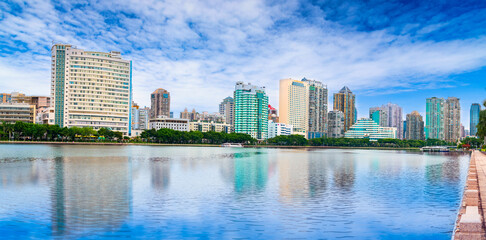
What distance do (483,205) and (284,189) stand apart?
17.7 meters

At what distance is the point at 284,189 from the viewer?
34406 mm

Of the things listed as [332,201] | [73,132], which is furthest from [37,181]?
[73,132]

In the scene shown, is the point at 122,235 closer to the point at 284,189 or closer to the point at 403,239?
the point at 403,239

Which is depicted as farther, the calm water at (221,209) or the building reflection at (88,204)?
the building reflection at (88,204)

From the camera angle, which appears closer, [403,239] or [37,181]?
[403,239]

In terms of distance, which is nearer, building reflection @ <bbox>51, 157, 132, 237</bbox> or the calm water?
the calm water

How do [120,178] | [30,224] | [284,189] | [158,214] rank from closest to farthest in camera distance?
[30,224] → [158,214] → [284,189] → [120,178]

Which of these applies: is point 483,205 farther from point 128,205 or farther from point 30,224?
point 30,224

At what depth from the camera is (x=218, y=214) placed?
2364 cm

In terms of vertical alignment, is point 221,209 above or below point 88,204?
below

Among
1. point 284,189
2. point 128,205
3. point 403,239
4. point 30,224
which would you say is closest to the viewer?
point 403,239

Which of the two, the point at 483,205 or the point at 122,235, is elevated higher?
the point at 483,205

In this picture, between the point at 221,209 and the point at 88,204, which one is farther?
the point at 88,204

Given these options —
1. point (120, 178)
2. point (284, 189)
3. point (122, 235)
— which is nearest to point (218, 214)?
point (122, 235)
